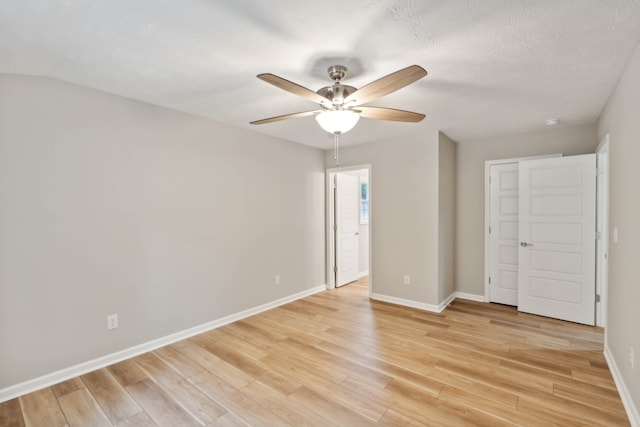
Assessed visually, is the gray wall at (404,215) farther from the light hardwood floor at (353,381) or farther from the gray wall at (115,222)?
the gray wall at (115,222)

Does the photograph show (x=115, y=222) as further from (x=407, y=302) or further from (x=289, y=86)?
(x=407, y=302)

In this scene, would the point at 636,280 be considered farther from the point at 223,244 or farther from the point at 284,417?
the point at 223,244

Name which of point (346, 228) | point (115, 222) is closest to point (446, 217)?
point (346, 228)

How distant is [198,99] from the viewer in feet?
8.97

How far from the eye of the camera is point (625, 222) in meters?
2.07

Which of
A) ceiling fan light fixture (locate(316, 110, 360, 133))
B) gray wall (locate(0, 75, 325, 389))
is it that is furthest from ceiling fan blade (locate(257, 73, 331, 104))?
gray wall (locate(0, 75, 325, 389))

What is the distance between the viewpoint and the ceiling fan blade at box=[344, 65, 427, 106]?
5.10 feet

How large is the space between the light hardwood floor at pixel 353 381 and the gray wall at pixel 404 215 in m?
0.77

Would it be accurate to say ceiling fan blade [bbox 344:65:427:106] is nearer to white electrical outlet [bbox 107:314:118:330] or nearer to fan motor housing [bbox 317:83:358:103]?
fan motor housing [bbox 317:83:358:103]

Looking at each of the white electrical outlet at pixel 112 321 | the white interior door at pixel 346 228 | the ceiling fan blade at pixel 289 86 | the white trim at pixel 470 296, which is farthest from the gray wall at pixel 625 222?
the white electrical outlet at pixel 112 321

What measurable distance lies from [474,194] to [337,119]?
3167 mm

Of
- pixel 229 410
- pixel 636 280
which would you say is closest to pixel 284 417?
pixel 229 410

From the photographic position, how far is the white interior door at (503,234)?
4.05 meters

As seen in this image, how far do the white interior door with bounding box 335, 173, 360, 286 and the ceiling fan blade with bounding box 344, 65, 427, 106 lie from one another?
3.08 metres
